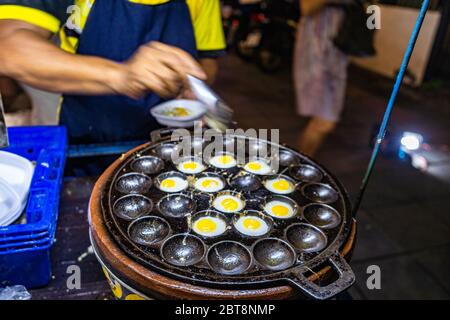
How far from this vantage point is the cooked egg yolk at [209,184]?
6.00 ft

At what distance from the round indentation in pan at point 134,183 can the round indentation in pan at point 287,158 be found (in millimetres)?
745

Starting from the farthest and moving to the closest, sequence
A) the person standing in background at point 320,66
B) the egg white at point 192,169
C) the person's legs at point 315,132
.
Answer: the person's legs at point 315,132 < the person standing in background at point 320,66 < the egg white at point 192,169

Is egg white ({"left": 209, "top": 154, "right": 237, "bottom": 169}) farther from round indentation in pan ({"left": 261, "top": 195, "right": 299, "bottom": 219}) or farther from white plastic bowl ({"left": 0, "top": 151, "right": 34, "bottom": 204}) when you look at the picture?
white plastic bowl ({"left": 0, "top": 151, "right": 34, "bottom": 204})

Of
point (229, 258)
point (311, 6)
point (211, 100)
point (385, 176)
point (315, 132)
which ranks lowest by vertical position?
point (385, 176)

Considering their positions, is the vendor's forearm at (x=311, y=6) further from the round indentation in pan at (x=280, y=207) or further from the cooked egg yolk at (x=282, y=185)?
the round indentation in pan at (x=280, y=207)

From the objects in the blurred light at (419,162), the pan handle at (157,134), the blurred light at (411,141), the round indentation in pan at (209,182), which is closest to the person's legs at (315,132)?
the blurred light at (411,141)

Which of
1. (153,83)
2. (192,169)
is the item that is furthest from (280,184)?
(153,83)

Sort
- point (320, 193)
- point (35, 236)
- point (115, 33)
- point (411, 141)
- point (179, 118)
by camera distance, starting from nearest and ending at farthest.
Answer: point (35, 236) < point (320, 193) < point (115, 33) < point (179, 118) < point (411, 141)

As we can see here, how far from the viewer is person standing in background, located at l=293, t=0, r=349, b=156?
4125mm

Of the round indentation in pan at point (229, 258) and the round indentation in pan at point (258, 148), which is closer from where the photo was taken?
the round indentation in pan at point (229, 258)

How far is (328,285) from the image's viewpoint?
1.21 m

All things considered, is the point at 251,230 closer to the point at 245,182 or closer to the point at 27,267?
the point at 245,182

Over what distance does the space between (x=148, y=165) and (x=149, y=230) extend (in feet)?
1.60
